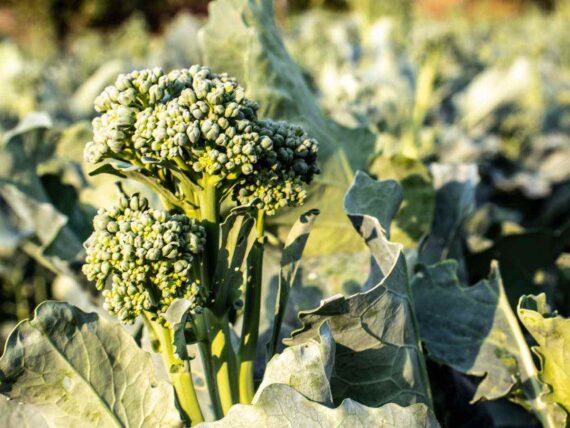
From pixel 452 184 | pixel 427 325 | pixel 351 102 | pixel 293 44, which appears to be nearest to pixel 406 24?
pixel 293 44

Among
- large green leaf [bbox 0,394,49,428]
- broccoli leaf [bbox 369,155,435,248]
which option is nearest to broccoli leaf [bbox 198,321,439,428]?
large green leaf [bbox 0,394,49,428]

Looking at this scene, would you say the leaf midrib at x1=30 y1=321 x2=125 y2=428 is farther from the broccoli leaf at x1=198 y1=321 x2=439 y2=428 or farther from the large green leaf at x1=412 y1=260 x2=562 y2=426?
the large green leaf at x1=412 y1=260 x2=562 y2=426

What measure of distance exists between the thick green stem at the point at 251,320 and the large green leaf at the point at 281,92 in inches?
17.3

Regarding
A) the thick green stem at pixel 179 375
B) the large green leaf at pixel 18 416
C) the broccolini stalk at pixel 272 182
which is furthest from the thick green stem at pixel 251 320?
the large green leaf at pixel 18 416

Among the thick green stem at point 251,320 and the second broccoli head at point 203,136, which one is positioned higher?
the second broccoli head at point 203,136

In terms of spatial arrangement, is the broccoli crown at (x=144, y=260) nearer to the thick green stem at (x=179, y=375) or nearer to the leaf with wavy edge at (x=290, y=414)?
the thick green stem at (x=179, y=375)

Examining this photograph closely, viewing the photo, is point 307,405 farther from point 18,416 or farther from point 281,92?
point 281,92

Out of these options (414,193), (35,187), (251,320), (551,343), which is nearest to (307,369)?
(251,320)

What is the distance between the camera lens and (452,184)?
68.8 inches

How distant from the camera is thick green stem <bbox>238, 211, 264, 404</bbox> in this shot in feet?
3.55

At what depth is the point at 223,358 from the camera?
3.61ft

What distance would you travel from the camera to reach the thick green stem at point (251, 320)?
1083 millimetres

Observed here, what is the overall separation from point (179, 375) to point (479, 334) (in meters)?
0.60

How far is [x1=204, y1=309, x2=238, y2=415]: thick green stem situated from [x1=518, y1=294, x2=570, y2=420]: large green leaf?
18.4 inches
